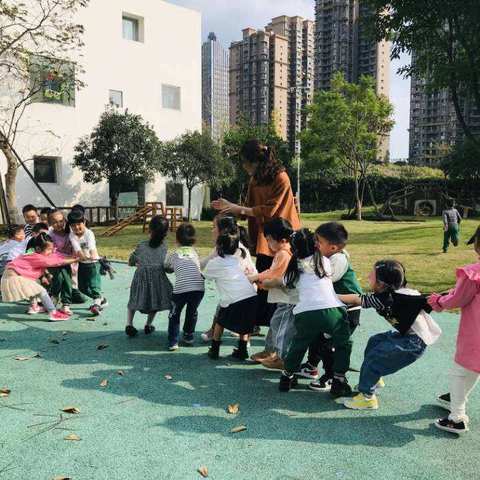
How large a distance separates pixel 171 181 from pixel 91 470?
2400 cm

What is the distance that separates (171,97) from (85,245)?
69.5 ft

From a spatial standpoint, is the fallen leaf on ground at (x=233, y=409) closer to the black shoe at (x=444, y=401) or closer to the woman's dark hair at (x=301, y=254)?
the woman's dark hair at (x=301, y=254)

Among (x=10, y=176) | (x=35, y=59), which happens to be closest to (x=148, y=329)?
(x=10, y=176)

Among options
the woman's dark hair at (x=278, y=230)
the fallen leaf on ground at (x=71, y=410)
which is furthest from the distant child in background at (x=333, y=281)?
the fallen leaf on ground at (x=71, y=410)

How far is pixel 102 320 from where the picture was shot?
6.11 meters

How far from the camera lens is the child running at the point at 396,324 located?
11.1ft

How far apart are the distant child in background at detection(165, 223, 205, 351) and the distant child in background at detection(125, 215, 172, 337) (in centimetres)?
24

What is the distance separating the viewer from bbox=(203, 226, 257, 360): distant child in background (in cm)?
451

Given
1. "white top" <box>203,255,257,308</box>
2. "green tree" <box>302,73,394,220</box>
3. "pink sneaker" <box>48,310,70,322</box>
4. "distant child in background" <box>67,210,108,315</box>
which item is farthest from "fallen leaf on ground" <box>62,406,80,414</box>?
"green tree" <box>302,73,394,220</box>

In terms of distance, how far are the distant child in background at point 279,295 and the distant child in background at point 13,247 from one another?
394cm

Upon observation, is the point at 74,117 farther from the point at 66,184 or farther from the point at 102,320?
the point at 102,320

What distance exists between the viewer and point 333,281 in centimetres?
409

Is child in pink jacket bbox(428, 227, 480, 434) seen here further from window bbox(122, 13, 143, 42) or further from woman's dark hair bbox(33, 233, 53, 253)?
window bbox(122, 13, 143, 42)

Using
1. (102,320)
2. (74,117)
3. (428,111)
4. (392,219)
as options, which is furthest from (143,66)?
(428,111)
